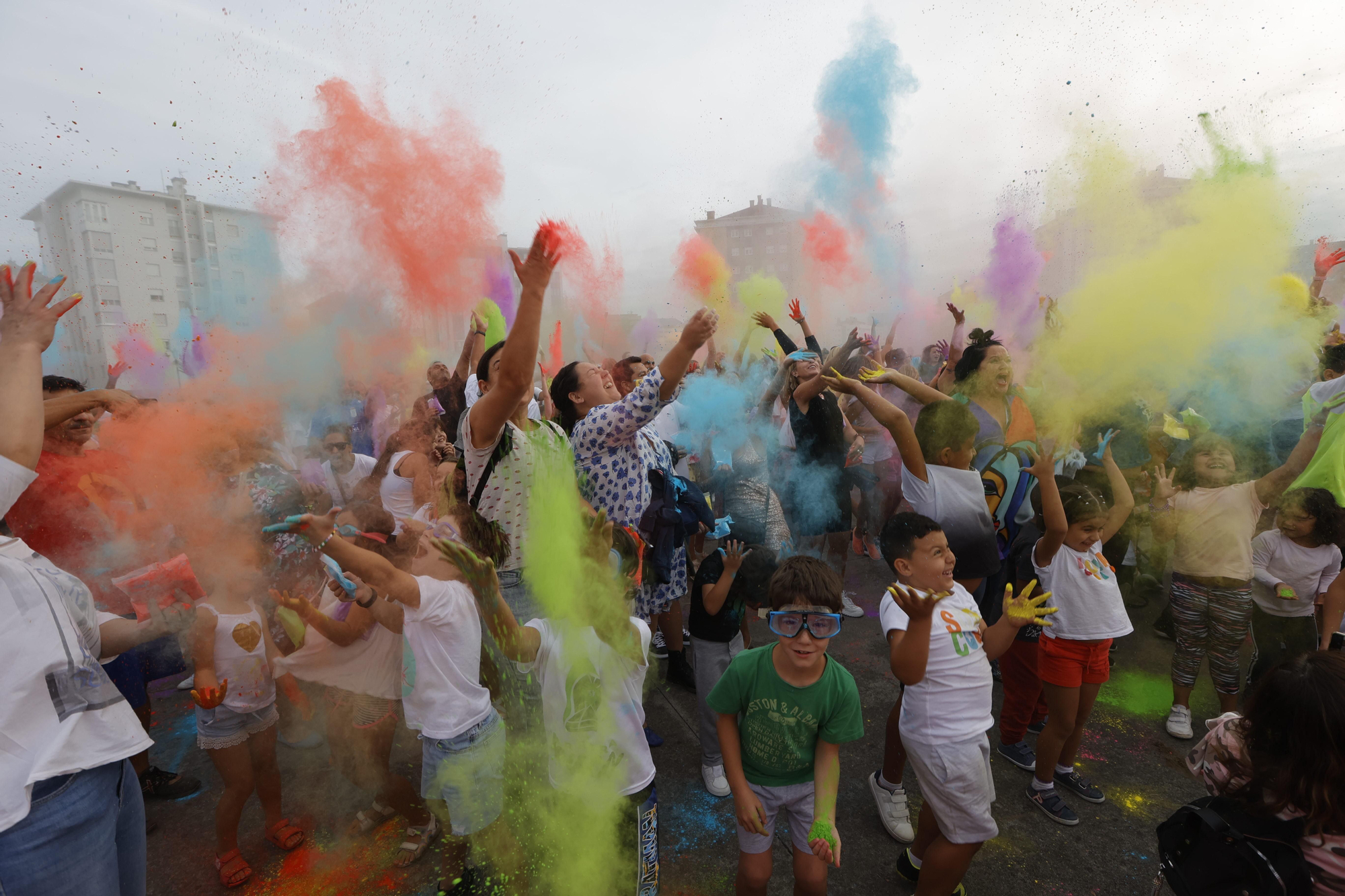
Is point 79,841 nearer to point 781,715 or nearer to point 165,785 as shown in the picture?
point 781,715

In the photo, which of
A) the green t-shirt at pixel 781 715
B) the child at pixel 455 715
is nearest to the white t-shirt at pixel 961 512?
the green t-shirt at pixel 781 715

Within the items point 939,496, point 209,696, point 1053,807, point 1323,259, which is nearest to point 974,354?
point 939,496

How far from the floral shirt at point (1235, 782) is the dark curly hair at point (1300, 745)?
0.06ft

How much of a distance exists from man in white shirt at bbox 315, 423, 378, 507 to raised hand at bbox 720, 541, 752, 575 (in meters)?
1.87

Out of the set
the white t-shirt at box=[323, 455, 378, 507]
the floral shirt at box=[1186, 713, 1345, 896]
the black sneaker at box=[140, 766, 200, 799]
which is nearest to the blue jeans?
the white t-shirt at box=[323, 455, 378, 507]

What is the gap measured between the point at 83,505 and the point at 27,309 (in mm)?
1056

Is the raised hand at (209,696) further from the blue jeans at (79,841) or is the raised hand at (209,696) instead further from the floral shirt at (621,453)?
the floral shirt at (621,453)

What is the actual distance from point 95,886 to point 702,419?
439 cm

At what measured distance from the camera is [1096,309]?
141 inches

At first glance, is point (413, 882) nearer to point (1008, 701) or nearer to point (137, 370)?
point (137, 370)

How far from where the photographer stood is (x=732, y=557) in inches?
103

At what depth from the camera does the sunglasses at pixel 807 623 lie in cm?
203

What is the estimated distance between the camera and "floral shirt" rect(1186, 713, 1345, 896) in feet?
4.64

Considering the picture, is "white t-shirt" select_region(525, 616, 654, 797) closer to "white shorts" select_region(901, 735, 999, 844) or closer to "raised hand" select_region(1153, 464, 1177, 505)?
"white shorts" select_region(901, 735, 999, 844)
